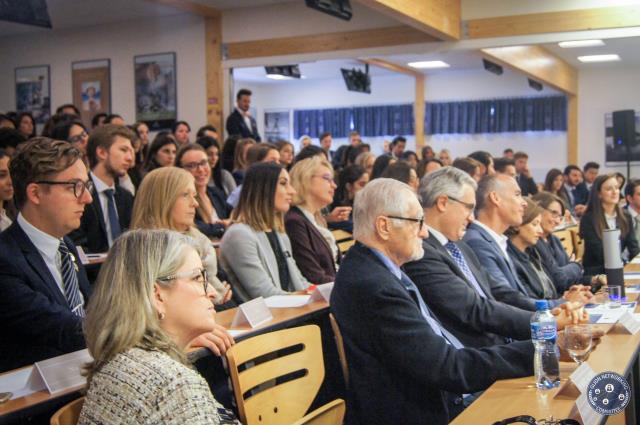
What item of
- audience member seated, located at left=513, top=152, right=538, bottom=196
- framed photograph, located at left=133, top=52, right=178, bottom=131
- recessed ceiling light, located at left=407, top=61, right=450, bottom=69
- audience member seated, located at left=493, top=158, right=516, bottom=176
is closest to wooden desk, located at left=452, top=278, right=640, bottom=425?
audience member seated, located at left=493, top=158, right=516, bottom=176

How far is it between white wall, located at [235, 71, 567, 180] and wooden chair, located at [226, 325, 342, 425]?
1349 cm

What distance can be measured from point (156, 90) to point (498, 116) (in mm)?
8204

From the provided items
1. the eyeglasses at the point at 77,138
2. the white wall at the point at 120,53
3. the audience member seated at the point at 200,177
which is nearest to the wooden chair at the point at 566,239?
the audience member seated at the point at 200,177

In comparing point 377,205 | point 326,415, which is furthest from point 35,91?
point 326,415

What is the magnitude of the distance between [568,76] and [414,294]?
1222cm

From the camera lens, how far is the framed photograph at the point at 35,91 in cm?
1045

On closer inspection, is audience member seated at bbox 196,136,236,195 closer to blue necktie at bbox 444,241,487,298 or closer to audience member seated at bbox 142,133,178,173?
audience member seated at bbox 142,133,178,173

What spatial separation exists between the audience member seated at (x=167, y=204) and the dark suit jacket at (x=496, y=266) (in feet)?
3.96

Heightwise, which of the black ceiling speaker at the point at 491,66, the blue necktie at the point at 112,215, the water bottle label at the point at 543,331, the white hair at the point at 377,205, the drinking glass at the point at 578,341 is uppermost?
the black ceiling speaker at the point at 491,66

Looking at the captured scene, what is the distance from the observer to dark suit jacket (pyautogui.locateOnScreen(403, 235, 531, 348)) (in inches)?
112

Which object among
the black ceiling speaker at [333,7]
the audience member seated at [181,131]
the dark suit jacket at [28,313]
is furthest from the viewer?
the audience member seated at [181,131]

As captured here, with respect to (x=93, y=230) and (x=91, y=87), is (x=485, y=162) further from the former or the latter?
(x=91, y=87)

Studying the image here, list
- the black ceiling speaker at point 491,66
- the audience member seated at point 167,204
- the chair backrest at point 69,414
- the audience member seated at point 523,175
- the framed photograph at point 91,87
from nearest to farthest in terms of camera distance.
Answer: the chair backrest at point 69,414 → the audience member seated at point 167,204 → the framed photograph at point 91,87 → the black ceiling speaker at point 491,66 → the audience member seated at point 523,175

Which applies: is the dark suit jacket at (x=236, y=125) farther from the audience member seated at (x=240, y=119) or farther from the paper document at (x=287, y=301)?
the paper document at (x=287, y=301)
